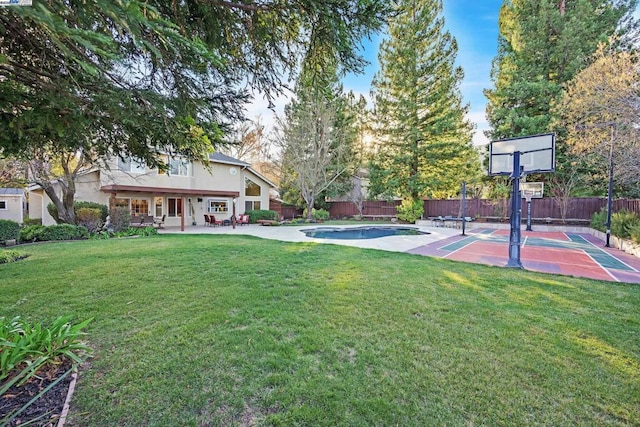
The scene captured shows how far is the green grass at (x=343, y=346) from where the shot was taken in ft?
7.14

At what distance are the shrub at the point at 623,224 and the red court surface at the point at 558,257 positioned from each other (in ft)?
2.46

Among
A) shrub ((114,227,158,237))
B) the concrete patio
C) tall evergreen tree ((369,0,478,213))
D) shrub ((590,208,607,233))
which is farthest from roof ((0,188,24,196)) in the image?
shrub ((590,208,607,233))

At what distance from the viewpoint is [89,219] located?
44.6ft

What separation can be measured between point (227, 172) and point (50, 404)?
19796 millimetres

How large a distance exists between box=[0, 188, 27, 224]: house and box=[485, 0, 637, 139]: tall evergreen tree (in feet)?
115

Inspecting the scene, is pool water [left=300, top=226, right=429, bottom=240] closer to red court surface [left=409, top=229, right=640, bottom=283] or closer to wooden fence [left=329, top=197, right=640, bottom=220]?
red court surface [left=409, top=229, right=640, bottom=283]

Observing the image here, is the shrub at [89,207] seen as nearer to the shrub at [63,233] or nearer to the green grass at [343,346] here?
the shrub at [63,233]

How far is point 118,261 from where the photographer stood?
7.00 m

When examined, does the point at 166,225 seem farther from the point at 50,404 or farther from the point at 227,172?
the point at 50,404

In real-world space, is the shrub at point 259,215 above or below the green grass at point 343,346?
above

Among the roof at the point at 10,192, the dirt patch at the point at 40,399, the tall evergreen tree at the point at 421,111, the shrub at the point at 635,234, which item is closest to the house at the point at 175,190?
the roof at the point at 10,192

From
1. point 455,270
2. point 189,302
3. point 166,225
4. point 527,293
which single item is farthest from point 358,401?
point 166,225

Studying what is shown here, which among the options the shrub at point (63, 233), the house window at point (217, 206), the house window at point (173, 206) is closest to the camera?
the shrub at point (63, 233)

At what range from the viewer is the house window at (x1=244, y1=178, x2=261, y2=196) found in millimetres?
22391
